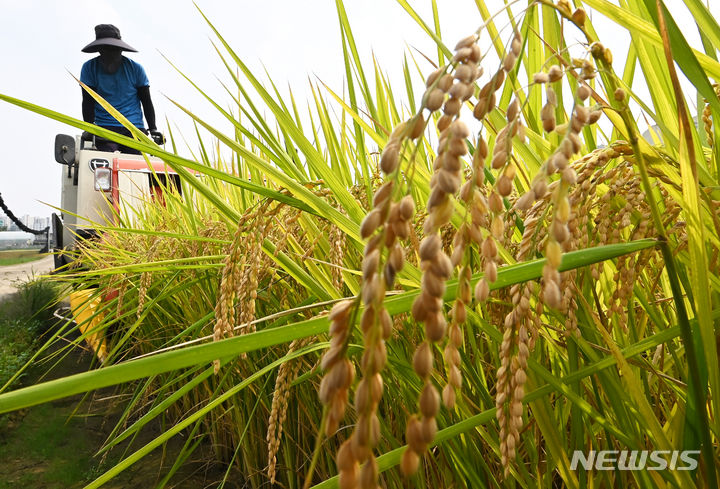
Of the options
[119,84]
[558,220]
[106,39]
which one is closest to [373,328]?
[558,220]

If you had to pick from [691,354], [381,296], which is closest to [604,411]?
[691,354]

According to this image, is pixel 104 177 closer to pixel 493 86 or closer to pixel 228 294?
pixel 228 294

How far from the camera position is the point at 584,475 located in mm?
836

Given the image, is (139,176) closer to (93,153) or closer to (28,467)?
(93,153)

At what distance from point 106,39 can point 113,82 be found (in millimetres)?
580

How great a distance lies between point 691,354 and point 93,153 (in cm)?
646

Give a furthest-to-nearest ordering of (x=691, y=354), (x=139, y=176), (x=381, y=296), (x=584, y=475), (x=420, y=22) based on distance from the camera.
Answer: (x=139, y=176) → (x=420, y=22) → (x=584, y=475) → (x=691, y=354) → (x=381, y=296)

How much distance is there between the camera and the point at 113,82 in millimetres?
6227

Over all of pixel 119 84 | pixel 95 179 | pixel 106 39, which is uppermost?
pixel 106 39

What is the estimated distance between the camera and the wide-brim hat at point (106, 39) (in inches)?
243

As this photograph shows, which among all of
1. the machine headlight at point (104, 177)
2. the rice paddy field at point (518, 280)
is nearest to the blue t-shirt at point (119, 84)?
the machine headlight at point (104, 177)

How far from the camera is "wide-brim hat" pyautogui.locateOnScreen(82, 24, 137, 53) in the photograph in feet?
20.3

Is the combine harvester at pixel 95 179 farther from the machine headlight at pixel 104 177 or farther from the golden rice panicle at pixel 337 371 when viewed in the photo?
the golden rice panicle at pixel 337 371

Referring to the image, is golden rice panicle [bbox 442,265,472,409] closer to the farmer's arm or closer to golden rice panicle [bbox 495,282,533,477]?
golden rice panicle [bbox 495,282,533,477]
